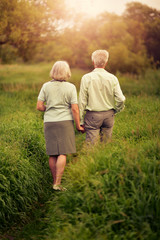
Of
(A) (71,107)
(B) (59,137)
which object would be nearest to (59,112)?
(A) (71,107)

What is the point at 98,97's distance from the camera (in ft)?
14.8

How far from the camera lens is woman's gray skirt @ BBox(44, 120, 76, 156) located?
169 inches

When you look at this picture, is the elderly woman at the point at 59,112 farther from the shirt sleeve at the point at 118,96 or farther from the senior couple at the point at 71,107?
the shirt sleeve at the point at 118,96

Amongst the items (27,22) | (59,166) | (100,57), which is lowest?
(59,166)

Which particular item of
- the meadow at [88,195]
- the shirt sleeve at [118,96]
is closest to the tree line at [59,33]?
the meadow at [88,195]

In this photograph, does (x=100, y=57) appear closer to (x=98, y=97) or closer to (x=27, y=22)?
(x=98, y=97)

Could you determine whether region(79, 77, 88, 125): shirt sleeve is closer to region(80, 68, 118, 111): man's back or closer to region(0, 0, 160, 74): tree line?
region(80, 68, 118, 111): man's back

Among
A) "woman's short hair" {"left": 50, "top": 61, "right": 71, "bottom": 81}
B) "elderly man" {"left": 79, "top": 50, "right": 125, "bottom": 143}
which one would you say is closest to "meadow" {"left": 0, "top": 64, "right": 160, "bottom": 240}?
"elderly man" {"left": 79, "top": 50, "right": 125, "bottom": 143}

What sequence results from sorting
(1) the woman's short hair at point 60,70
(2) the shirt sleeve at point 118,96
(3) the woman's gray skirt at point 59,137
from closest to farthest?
1. (1) the woman's short hair at point 60,70
2. (3) the woman's gray skirt at point 59,137
3. (2) the shirt sleeve at point 118,96

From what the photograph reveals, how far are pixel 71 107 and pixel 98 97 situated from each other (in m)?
0.54

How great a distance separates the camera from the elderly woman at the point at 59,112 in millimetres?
4211

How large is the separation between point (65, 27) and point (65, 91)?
12201mm

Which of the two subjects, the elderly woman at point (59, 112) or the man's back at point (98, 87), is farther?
the man's back at point (98, 87)

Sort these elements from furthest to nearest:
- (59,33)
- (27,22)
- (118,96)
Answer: (59,33)
(27,22)
(118,96)
